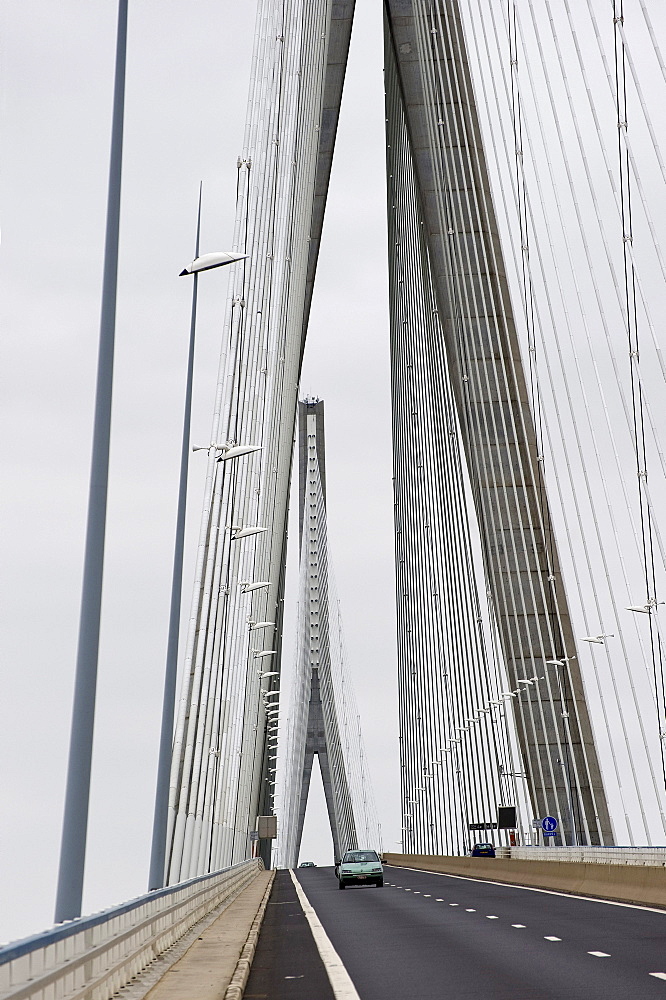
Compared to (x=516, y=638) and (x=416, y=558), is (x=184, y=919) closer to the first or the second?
(x=516, y=638)

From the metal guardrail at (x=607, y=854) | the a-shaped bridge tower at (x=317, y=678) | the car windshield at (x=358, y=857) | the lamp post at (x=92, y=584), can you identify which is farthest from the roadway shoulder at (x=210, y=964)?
the a-shaped bridge tower at (x=317, y=678)

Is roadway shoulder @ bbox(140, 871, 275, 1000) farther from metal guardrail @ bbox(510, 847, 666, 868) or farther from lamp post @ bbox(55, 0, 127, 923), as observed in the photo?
metal guardrail @ bbox(510, 847, 666, 868)

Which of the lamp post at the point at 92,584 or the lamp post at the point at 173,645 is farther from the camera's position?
the lamp post at the point at 173,645

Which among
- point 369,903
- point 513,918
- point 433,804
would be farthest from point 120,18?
point 433,804

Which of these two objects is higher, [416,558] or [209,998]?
[416,558]

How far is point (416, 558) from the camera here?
70875 mm

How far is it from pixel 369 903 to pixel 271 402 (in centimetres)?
2776

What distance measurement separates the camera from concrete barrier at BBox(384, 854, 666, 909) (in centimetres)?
1991

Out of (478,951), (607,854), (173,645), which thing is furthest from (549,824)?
(478,951)

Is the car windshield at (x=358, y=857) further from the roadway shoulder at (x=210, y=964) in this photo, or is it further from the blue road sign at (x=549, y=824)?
the roadway shoulder at (x=210, y=964)

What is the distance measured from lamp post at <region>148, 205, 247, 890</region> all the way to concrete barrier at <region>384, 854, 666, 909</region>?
7.04 meters

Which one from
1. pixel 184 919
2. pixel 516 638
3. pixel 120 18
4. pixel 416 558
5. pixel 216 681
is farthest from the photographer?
pixel 416 558

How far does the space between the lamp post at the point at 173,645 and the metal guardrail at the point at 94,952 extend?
0.53 metres

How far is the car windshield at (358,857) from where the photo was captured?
33.9 m
